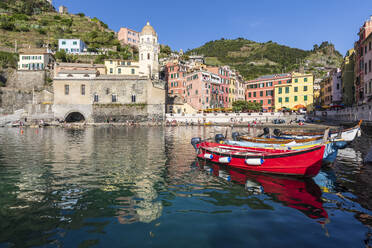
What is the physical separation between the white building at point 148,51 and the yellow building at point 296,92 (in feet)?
109

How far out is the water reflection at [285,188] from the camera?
764 cm

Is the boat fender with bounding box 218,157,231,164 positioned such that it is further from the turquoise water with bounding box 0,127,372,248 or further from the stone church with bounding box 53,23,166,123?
the stone church with bounding box 53,23,166,123

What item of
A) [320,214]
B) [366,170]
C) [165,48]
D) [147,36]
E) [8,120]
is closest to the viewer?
[320,214]

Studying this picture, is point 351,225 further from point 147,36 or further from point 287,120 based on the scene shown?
point 147,36

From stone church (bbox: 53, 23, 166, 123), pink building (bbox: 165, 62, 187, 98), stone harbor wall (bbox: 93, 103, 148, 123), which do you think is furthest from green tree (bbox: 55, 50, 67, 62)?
pink building (bbox: 165, 62, 187, 98)

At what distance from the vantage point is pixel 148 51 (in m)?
63.7

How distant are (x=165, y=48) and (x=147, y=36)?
3916 cm

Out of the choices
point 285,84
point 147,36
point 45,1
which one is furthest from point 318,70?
point 45,1

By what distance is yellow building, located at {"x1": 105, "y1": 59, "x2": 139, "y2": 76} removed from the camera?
66.1 m

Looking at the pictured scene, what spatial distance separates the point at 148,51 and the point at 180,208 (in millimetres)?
61381

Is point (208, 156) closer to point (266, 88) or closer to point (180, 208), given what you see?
point (180, 208)

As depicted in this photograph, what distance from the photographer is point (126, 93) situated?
57.8 meters

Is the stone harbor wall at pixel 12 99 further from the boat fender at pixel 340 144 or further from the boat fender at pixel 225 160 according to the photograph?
the boat fender at pixel 340 144

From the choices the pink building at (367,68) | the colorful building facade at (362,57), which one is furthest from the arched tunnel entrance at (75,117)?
the colorful building facade at (362,57)
